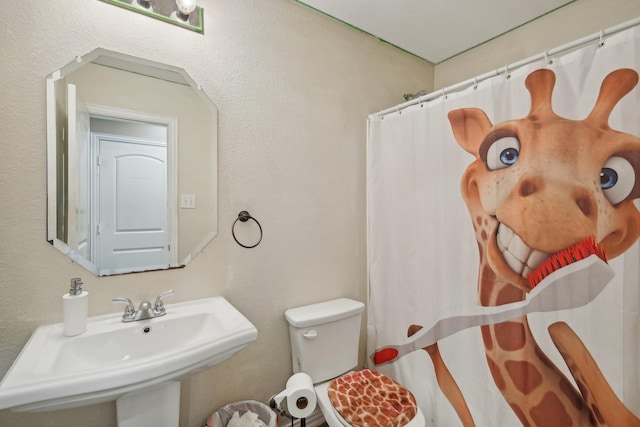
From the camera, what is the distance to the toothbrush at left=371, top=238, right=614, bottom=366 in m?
1.06

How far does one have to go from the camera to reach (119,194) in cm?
120

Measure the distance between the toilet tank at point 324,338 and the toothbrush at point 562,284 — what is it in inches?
23.7

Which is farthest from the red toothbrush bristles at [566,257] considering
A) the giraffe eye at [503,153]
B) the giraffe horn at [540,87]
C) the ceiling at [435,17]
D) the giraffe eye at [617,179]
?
the ceiling at [435,17]

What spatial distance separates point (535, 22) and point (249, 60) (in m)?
1.69

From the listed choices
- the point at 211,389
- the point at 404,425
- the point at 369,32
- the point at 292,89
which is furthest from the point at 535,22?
the point at 211,389

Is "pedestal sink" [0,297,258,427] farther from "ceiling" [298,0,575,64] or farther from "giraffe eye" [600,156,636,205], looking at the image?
"ceiling" [298,0,575,64]

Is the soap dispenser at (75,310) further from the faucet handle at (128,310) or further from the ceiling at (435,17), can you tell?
the ceiling at (435,17)

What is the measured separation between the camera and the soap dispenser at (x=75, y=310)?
3.32 feet

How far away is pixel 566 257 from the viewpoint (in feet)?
3.68

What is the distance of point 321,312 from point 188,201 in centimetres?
87

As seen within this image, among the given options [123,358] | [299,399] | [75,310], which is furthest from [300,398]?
[75,310]

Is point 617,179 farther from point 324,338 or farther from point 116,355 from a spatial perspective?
point 116,355

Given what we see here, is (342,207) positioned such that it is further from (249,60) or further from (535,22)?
(535,22)

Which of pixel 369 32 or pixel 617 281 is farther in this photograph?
pixel 369 32
